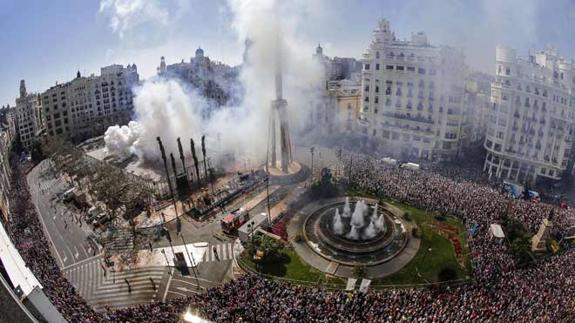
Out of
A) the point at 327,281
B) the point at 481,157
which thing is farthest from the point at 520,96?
the point at 327,281

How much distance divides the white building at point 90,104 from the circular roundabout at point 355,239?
2561 inches

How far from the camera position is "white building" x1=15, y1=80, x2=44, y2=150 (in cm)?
8512

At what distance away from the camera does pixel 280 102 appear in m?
57.9

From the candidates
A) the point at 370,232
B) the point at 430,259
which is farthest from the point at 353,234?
the point at 430,259

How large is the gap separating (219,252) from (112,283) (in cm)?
1075

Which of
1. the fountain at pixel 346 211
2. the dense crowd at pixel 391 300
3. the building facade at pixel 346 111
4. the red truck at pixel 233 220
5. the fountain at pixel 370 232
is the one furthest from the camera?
the building facade at pixel 346 111

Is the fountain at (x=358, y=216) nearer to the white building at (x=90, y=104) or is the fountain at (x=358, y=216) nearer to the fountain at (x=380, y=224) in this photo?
→ the fountain at (x=380, y=224)

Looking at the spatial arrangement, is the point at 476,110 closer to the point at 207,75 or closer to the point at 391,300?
the point at 391,300

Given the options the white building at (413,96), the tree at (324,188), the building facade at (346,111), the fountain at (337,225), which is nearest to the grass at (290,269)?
the fountain at (337,225)

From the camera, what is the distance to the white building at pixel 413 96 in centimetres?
6281

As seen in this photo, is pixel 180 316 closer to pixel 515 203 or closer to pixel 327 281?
pixel 327 281

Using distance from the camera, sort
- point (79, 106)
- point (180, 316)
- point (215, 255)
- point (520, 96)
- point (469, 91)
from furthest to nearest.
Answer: point (79, 106)
point (469, 91)
point (520, 96)
point (215, 255)
point (180, 316)

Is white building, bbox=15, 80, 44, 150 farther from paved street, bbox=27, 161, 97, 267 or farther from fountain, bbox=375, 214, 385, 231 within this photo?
fountain, bbox=375, 214, 385, 231

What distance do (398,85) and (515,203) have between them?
29.0m
